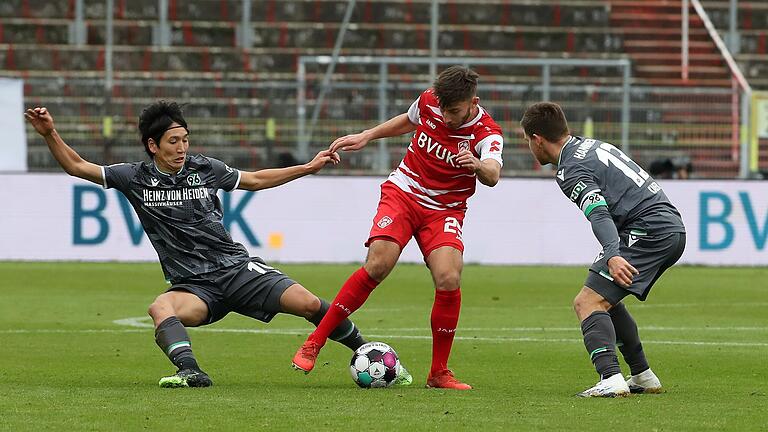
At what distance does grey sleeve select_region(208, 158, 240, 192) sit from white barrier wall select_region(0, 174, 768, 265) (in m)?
11.7

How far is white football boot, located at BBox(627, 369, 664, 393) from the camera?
26.0 feet

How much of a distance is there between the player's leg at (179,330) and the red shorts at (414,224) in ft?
3.52

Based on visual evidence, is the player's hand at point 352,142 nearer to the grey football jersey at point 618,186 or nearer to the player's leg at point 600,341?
the grey football jersey at point 618,186

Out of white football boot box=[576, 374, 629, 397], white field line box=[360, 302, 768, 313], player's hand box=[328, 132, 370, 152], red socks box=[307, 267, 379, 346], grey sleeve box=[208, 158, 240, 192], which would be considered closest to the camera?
white football boot box=[576, 374, 629, 397]

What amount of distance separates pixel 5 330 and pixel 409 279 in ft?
24.4

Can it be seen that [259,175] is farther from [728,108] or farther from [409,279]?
[728,108]

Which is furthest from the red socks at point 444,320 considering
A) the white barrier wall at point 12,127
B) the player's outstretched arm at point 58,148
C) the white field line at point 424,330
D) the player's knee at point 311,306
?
the white barrier wall at point 12,127

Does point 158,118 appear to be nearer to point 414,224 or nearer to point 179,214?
point 179,214

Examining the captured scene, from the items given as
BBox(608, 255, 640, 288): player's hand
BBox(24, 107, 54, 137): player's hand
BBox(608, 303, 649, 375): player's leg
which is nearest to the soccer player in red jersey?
Result: BBox(608, 303, 649, 375): player's leg

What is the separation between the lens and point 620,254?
25.4 ft

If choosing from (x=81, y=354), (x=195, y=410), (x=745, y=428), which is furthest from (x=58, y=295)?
(x=745, y=428)

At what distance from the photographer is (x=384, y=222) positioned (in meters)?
8.50

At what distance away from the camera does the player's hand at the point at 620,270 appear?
23.8ft

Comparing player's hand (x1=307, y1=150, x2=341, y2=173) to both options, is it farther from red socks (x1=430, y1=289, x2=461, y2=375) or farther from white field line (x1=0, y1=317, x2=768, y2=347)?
white field line (x1=0, y1=317, x2=768, y2=347)
